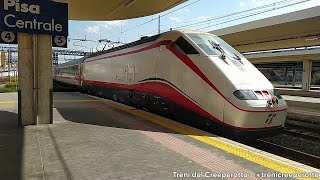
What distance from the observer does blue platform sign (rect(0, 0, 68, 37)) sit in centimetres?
736

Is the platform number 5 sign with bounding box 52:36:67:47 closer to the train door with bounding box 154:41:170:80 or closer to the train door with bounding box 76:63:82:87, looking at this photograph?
the train door with bounding box 154:41:170:80

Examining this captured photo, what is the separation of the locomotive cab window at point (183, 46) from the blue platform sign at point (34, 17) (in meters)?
3.02

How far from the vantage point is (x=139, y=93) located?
1156 centimetres

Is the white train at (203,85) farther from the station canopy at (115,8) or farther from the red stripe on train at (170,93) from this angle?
the station canopy at (115,8)

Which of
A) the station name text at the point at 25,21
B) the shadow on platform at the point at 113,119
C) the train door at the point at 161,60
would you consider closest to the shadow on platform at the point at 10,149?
the shadow on platform at the point at 113,119

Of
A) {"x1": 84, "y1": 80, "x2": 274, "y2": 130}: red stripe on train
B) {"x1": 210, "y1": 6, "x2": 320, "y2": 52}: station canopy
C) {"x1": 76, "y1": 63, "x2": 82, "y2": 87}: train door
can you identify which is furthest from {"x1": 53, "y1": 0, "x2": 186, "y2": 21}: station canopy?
{"x1": 210, "y1": 6, "x2": 320, "y2": 52}: station canopy

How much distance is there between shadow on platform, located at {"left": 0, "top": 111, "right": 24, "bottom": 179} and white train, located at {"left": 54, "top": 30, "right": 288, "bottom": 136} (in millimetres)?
4107

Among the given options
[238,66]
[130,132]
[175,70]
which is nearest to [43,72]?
[130,132]

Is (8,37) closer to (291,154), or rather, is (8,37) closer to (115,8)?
(291,154)

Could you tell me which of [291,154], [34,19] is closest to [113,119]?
[34,19]

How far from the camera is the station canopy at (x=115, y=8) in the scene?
14141mm

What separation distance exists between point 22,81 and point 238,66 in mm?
5312

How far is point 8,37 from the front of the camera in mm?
7758

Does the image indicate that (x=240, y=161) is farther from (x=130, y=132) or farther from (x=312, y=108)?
(x=312, y=108)
